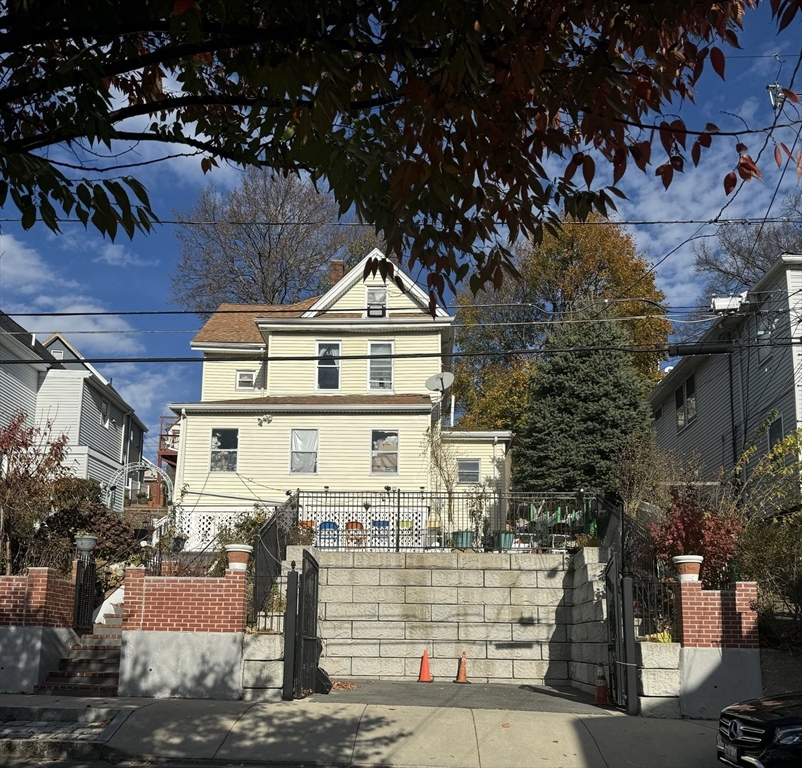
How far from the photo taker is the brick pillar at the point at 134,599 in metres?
13.4

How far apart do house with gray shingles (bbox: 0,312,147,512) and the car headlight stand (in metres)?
24.8

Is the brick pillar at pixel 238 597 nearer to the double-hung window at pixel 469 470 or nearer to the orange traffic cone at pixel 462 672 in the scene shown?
the orange traffic cone at pixel 462 672

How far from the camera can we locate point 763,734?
26.8 ft

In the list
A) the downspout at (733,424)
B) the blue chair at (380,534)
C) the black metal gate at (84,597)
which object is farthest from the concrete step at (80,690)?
the downspout at (733,424)

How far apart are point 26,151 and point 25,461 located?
15545mm

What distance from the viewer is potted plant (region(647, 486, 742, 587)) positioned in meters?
13.2

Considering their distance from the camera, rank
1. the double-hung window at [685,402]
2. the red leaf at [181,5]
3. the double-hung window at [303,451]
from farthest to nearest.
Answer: the double-hung window at [685,402] → the double-hung window at [303,451] → the red leaf at [181,5]

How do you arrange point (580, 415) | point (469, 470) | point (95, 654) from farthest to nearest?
1. point (469, 470)
2. point (580, 415)
3. point (95, 654)

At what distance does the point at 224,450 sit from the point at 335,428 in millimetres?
3383

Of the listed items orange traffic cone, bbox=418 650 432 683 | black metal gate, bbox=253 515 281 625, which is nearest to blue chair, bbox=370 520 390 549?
black metal gate, bbox=253 515 281 625

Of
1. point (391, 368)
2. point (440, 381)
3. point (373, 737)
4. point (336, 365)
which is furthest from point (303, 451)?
point (373, 737)

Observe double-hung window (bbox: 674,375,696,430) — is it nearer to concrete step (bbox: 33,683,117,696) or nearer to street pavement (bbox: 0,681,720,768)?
street pavement (bbox: 0,681,720,768)

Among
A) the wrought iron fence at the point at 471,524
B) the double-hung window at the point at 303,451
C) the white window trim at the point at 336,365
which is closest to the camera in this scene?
the wrought iron fence at the point at 471,524

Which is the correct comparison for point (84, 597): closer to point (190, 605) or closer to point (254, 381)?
point (190, 605)
